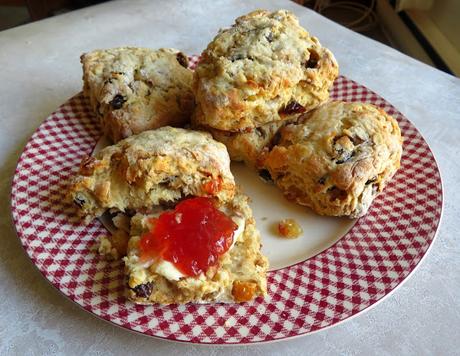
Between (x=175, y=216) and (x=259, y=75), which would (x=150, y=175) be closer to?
(x=175, y=216)

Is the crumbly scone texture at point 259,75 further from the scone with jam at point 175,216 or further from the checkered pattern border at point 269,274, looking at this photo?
the checkered pattern border at point 269,274

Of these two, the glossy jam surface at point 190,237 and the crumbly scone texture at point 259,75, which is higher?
the crumbly scone texture at point 259,75

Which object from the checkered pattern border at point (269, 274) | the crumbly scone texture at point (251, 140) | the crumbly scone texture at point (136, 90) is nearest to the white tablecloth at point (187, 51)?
the checkered pattern border at point (269, 274)

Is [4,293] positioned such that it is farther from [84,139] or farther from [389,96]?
[389,96]

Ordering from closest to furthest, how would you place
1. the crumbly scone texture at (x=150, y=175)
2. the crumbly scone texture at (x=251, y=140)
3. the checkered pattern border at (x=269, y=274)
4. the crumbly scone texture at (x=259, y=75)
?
1. the checkered pattern border at (x=269, y=274)
2. the crumbly scone texture at (x=150, y=175)
3. the crumbly scone texture at (x=259, y=75)
4. the crumbly scone texture at (x=251, y=140)

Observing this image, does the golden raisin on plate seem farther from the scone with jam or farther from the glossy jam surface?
the glossy jam surface

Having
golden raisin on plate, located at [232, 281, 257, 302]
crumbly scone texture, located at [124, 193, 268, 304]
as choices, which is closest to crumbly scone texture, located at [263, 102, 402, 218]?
crumbly scone texture, located at [124, 193, 268, 304]

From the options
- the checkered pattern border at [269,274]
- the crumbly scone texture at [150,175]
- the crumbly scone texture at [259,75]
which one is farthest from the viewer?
the crumbly scone texture at [259,75]

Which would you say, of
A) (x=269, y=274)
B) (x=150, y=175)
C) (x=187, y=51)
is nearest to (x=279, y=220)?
(x=269, y=274)
